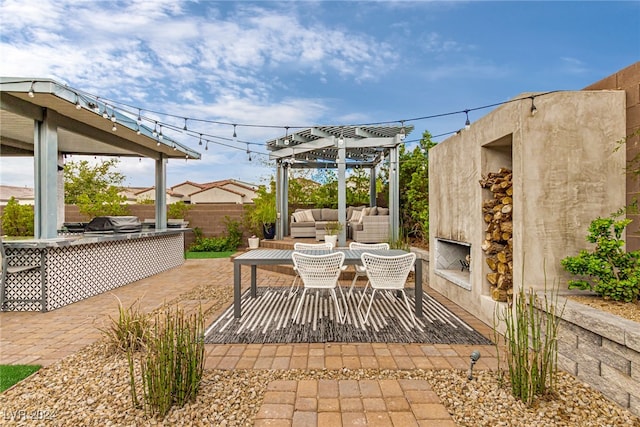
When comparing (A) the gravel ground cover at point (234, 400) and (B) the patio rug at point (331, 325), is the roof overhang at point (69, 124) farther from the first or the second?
(B) the patio rug at point (331, 325)

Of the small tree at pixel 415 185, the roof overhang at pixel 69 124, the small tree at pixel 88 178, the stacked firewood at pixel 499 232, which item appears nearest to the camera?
the stacked firewood at pixel 499 232

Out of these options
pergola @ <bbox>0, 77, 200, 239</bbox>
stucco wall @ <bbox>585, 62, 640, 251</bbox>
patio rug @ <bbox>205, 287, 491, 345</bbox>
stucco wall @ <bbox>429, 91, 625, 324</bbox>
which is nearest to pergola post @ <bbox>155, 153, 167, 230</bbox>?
pergola @ <bbox>0, 77, 200, 239</bbox>

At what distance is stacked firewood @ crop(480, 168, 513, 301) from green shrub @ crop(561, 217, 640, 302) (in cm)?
69

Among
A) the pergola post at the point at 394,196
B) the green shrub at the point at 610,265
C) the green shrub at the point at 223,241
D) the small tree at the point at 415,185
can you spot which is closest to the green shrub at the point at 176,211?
the green shrub at the point at 223,241

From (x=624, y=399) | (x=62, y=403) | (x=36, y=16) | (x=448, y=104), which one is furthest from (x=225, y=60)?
(x=624, y=399)

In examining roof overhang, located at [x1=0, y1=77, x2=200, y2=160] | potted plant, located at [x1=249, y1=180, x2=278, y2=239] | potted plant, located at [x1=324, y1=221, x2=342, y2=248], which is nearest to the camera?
roof overhang, located at [x1=0, y1=77, x2=200, y2=160]

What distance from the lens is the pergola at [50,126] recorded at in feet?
13.3

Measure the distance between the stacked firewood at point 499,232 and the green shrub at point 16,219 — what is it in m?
11.8

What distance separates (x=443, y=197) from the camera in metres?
5.02

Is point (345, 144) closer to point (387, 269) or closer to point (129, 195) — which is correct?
point (387, 269)

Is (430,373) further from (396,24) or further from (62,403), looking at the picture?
(396,24)

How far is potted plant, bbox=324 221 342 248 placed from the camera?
25.9 ft

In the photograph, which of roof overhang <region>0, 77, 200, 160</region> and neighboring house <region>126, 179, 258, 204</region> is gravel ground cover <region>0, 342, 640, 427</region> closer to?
roof overhang <region>0, 77, 200, 160</region>

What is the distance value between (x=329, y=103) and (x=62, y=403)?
10269mm
